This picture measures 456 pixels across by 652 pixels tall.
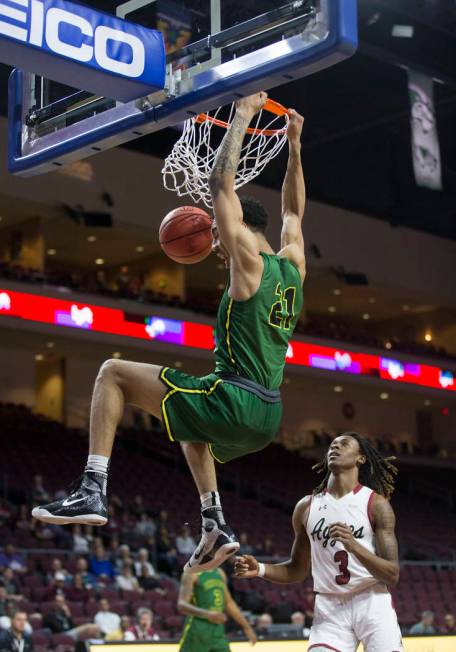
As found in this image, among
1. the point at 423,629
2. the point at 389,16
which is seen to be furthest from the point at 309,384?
the point at 423,629

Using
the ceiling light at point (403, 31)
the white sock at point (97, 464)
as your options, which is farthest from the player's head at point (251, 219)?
the ceiling light at point (403, 31)

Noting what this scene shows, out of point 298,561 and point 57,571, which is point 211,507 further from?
point 57,571

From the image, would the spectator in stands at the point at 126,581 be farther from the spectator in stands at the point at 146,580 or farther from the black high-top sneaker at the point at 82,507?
the black high-top sneaker at the point at 82,507

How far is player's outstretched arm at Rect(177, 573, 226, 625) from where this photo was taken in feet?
30.5

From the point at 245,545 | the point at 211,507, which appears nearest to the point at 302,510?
the point at 211,507

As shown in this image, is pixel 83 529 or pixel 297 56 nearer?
pixel 297 56

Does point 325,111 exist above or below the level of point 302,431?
above

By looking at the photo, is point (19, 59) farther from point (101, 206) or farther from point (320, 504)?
point (101, 206)

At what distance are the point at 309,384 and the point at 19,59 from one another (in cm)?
2687

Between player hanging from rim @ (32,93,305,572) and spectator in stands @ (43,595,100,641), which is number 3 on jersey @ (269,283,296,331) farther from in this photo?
spectator in stands @ (43,595,100,641)

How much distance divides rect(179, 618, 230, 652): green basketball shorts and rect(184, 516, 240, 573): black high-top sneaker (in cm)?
425

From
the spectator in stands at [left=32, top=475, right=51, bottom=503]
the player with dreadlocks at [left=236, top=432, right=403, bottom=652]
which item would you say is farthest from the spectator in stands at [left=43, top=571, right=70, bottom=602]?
the player with dreadlocks at [left=236, top=432, right=403, bottom=652]

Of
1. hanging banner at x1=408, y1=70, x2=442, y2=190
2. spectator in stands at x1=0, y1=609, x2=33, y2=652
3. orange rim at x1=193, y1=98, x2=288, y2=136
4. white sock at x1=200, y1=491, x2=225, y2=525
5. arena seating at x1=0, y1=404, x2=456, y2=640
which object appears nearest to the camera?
white sock at x1=200, y1=491, x2=225, y2=525

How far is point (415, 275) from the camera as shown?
107ft
